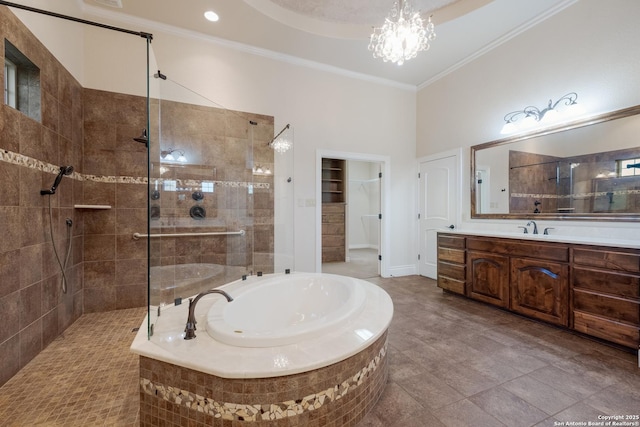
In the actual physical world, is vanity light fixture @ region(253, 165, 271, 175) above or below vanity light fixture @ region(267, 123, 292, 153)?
below

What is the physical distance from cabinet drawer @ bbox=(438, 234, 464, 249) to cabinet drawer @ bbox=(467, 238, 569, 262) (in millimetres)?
105

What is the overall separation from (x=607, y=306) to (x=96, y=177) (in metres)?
4.77

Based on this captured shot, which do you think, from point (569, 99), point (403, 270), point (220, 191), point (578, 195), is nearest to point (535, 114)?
point (569, 99)

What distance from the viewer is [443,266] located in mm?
3457

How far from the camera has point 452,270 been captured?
3.33 meters

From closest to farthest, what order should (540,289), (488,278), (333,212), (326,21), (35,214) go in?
1. (35,214)
2. (540,289)
3. (488,278)
4. (326,21)
5. (333,212)

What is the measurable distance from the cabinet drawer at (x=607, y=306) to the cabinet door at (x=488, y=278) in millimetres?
585

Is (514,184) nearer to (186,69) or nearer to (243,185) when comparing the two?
(243,185)

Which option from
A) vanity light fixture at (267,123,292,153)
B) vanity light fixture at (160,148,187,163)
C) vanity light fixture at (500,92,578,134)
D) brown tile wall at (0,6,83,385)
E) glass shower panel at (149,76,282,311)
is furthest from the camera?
vanity light fixture at (267,123,292,153)

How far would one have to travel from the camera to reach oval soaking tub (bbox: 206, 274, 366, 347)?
143 cm

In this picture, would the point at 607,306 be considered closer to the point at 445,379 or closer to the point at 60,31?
the point at 445,379

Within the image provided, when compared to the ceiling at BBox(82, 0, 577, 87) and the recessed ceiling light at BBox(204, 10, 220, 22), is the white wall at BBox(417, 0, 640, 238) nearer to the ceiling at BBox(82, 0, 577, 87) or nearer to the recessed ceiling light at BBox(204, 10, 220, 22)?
the ceiling at BBox(82, 0, 577, 87)

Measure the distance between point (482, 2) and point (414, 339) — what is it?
11.1 feet

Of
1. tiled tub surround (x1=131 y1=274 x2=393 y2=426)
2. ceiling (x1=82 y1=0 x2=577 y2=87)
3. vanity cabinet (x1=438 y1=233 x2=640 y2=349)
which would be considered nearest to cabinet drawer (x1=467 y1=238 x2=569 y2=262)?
vanity cabinet (x1=438 y1=233 x2=640 y2=349)
